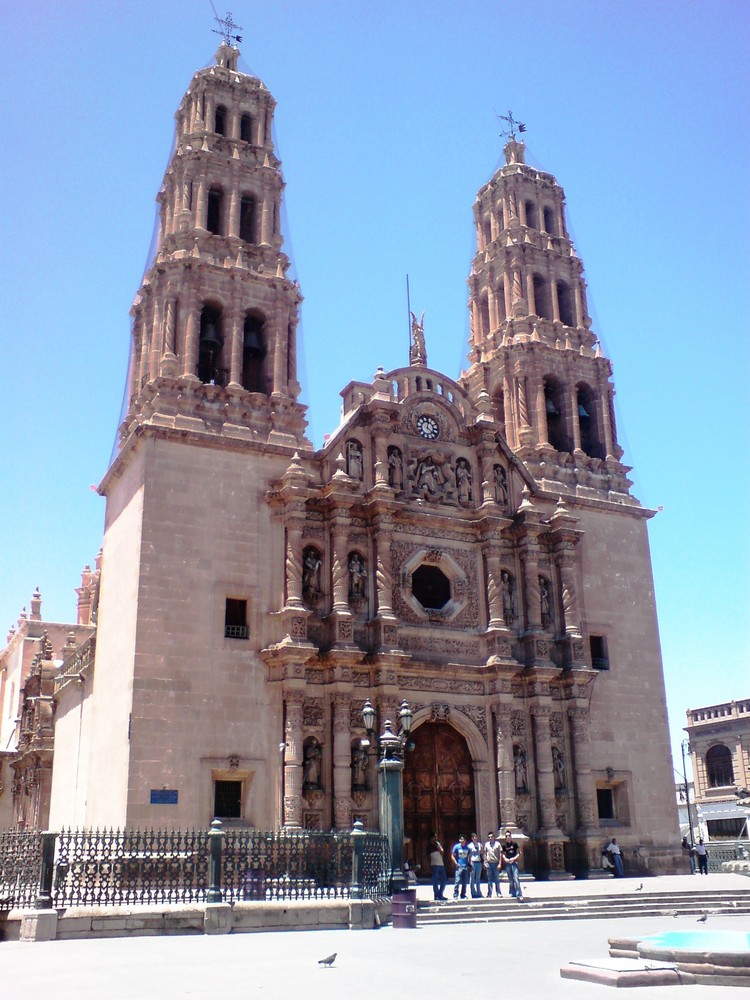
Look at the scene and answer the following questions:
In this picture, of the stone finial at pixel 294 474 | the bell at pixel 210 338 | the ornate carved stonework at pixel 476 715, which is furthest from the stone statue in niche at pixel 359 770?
the bell at pixel 210 338

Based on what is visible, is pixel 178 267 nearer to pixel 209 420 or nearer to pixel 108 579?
pixel 209 420

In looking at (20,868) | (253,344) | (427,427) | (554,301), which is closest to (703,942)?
(20,868)

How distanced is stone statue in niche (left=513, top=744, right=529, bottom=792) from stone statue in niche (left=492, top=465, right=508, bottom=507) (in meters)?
7.23

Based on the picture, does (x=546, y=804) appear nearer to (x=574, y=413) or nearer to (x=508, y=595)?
(x=508, y=595)

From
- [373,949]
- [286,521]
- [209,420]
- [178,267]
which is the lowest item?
[373,949]

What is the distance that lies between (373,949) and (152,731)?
34.7 ft

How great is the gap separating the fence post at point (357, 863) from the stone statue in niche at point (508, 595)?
11.7m

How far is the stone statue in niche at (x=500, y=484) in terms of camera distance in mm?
29734

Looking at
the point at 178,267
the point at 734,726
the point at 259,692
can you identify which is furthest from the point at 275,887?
the point at 734,726

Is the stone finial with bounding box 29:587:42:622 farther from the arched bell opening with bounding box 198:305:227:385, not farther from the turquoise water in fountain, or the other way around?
the turquoise water in fountain

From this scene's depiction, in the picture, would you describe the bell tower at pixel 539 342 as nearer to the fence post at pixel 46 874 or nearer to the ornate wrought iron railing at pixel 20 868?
the ornate wrought iron railing at pixel 20 868

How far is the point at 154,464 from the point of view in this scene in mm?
25109

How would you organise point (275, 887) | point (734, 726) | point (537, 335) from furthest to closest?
point (734, 726) < point (537, 335) < point (275, 887)

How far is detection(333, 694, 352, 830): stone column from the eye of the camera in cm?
2381
